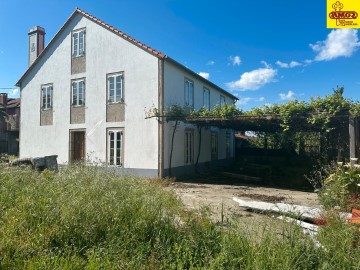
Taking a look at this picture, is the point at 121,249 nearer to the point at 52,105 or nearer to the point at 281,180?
the point at 281,180

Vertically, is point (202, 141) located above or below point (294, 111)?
below

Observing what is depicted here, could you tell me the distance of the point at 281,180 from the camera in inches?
579

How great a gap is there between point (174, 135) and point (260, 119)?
476 cm

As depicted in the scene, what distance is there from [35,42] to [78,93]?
7828 mm

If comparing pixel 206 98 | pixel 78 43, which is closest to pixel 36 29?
pixel 78 43

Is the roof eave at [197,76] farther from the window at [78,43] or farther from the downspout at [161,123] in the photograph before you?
the window at [78,43]

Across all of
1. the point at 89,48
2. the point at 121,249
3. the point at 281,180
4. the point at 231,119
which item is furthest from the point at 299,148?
the point at 121,249

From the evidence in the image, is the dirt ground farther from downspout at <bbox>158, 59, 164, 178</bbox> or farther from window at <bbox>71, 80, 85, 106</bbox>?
window at <bbox>71, 80, 85, 106</bbox>

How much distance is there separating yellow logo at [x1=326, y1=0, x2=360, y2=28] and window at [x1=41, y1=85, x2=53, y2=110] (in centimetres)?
1672

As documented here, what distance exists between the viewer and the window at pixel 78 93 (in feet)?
53.0

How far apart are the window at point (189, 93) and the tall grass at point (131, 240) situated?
11.1 metres

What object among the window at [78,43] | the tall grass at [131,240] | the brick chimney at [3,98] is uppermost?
the window at [78,43]

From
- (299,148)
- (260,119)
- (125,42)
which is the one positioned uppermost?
(125,42)

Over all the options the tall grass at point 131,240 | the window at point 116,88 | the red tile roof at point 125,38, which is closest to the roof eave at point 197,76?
the red tile roof at point 125,38
